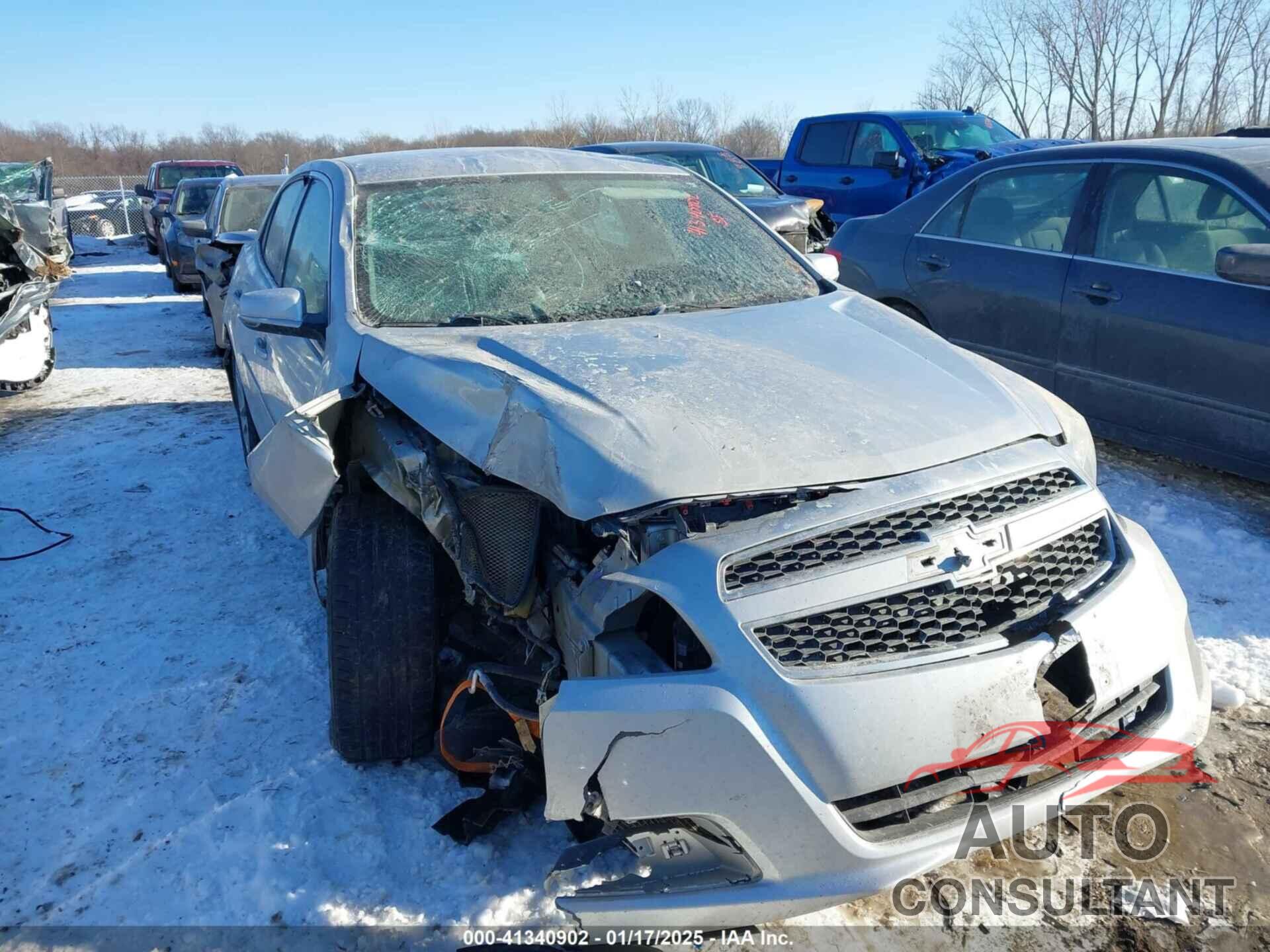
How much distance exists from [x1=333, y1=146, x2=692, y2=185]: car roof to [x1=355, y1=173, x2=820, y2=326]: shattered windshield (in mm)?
56

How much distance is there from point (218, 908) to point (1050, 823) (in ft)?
7.01

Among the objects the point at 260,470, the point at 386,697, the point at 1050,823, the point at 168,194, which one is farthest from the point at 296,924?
the point at 168,194

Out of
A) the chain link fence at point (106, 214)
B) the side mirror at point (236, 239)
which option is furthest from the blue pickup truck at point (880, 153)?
the chain link fence at point (106, 214)

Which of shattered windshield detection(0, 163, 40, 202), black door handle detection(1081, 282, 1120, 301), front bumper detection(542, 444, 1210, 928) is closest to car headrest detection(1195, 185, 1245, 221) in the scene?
black door handle detection(1081, 282, 1120, 301)

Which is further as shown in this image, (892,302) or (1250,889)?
(892,302)

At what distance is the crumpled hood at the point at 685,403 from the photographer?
2061 millimetres

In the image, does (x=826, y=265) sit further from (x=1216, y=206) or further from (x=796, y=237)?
(x=796, y=237)

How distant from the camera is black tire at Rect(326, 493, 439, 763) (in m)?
2.56

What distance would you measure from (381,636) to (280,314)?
3.66 feet

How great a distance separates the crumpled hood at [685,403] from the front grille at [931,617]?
0.30 m

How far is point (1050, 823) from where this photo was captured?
2508mm

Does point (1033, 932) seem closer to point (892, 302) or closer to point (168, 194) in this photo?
point (892, 302)

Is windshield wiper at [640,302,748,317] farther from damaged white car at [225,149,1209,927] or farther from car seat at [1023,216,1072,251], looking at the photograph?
car seat at [1023,216,1072,251]

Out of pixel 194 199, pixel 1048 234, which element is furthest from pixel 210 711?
pixel 194 199
